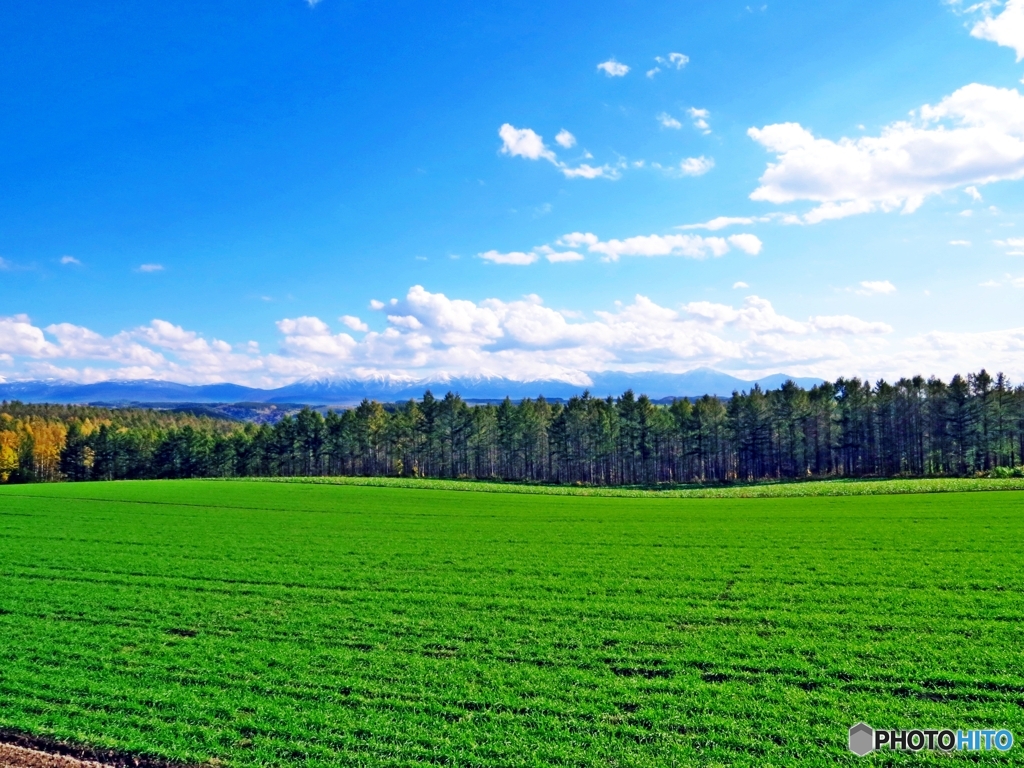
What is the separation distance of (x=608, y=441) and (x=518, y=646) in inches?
3442

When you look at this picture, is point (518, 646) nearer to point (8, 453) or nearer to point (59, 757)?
point (59, 757)

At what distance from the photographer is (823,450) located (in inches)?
3723

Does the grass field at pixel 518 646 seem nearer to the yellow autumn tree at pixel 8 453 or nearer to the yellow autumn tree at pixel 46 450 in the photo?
the yellow autumn tree at pixel 8 453

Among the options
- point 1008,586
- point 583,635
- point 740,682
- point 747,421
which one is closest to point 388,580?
point 583,635

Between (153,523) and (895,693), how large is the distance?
44731 mm

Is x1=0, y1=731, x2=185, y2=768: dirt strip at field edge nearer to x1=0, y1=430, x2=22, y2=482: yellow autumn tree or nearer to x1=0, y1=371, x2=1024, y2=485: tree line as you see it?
x1=0, y1=371, x2=1024, y2=485: tree line

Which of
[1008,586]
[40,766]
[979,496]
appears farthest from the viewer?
[979,496]

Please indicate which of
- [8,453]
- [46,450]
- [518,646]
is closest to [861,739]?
[518,646]

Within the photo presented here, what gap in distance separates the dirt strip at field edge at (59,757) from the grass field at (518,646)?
24 cm

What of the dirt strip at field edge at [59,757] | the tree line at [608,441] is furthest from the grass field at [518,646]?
the tree line at [608,441]

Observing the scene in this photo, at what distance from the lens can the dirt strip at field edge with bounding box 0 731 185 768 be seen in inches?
387

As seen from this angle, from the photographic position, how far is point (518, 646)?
14461 mm

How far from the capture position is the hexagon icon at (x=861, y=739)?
955cm

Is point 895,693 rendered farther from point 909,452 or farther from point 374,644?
point 909,452
